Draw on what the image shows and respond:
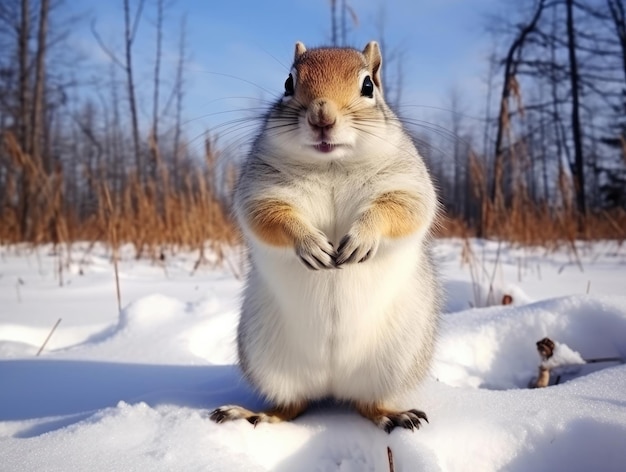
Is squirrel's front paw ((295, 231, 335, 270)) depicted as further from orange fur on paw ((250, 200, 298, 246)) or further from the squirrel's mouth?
the squirrel's mouth

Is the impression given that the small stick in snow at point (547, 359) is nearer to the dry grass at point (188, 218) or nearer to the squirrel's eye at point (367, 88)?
the squirrel's eye at point (367, 88)

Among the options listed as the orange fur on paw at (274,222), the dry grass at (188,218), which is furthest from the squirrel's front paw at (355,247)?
the dry grass at (188,218)

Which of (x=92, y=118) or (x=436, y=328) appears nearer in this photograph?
(x=436, y=328)

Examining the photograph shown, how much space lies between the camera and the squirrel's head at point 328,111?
3.93ft

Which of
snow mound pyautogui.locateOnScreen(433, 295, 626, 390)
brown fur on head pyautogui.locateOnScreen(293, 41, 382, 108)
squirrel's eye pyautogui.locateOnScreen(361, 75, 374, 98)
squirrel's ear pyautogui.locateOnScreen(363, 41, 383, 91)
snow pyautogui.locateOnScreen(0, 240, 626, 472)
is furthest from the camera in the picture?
snow mound pyautogui.locateOnScreen(433, 295, 626, 390)

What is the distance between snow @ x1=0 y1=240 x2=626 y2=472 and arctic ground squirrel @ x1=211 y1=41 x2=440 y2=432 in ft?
0.36

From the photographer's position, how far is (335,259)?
3.61 feet

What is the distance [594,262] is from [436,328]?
4.17 meters

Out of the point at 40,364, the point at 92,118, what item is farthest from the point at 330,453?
the point at 92,118

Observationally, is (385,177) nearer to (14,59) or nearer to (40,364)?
(40,364)

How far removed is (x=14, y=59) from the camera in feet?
39.9

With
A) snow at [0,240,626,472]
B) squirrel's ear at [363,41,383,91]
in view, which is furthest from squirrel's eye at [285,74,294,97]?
snow at [0,240,626,472]

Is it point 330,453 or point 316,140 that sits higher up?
point 316,140

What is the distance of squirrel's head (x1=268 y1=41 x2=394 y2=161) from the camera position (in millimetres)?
1199
